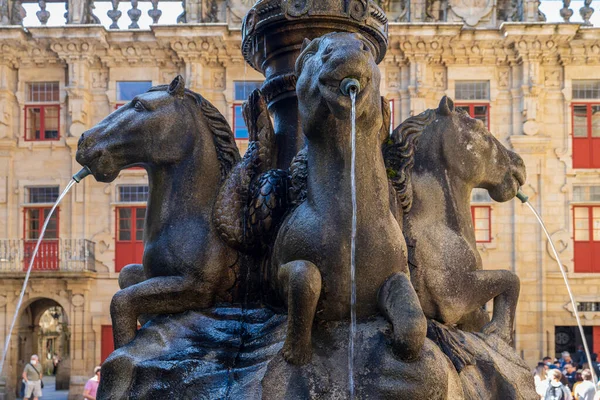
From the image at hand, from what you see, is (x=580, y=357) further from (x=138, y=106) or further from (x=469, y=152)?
(x=138, y=106)

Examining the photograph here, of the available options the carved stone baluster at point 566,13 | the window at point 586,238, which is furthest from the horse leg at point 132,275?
the carved stone baluster at point 566,13

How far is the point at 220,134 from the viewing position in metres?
3.94

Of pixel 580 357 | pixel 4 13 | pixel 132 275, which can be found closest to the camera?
pixel 132 275

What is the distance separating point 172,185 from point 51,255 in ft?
65.3

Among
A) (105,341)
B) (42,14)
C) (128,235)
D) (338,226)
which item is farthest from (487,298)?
(42,14)

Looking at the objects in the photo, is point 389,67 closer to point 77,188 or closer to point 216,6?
point 216,6

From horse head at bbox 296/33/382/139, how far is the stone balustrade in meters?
20.3

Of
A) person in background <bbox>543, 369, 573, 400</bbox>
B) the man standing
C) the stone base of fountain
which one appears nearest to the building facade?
the man standing

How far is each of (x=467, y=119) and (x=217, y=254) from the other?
1350mm

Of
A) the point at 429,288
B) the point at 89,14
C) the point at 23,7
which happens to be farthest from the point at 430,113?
the point at 23,7

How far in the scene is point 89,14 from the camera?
2350 cm

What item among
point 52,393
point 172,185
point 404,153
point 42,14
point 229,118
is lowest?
point 52,393

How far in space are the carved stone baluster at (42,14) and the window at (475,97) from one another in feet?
37.6

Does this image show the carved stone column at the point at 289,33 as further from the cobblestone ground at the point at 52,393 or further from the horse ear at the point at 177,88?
the cobblestone ground at the point at 52,393
